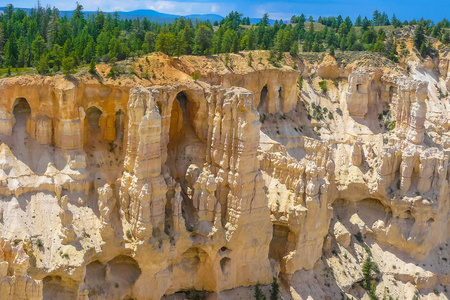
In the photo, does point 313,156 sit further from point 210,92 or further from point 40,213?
point 40,213

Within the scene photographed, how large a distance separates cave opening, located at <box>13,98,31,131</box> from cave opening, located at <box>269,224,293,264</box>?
2758 cm

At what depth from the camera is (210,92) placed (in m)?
63.3

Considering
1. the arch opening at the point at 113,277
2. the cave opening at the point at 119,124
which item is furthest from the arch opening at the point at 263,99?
the arch opening at the point at 113,277

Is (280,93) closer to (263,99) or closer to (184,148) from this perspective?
(263,99)

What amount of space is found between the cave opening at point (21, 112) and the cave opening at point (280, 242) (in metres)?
27.6

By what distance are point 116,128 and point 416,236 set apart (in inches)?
1429

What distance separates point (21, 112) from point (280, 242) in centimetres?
2964

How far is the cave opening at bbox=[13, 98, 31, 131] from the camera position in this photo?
61.5m

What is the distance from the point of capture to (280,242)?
69.8 metres

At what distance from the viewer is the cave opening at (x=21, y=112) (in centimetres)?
6150

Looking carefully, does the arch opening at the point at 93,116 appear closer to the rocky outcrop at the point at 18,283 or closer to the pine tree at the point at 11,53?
the pine tree at the point at 11,53

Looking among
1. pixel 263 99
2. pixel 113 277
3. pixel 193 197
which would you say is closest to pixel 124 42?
pixel 263 99

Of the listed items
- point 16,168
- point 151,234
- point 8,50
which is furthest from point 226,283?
point 8,50

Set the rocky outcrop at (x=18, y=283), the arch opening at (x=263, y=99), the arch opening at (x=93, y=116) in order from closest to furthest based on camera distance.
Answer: the rocky outcrop at (x=18, y=283) → the arch opening at (x=93, y=116) → the arch opening at (x=263, y=99)
